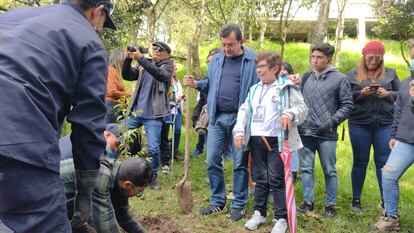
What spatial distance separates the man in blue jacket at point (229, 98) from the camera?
15.2ft

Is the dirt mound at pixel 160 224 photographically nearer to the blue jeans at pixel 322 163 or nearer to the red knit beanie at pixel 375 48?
the blue jeans at pixel 322 163

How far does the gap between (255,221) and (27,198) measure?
2.81m

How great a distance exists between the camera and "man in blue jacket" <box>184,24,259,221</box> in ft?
15.2

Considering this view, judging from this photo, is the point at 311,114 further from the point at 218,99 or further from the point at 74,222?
the point at 74,222

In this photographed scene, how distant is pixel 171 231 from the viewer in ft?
14.0

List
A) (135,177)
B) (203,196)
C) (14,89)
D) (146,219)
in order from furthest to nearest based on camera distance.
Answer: (203,196), (146,219), (135,177), (14,89)

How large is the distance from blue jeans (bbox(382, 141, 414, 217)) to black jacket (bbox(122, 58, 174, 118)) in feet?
9.00

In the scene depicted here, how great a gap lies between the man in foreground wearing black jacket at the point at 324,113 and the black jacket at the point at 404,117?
1.43 feet

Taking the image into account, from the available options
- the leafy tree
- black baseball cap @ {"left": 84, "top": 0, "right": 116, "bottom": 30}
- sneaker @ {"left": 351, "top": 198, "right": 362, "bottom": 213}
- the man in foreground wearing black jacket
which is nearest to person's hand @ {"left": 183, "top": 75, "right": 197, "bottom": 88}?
the man in foreground wearing black jacket

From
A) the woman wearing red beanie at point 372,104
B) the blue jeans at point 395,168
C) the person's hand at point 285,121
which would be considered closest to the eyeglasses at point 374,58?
the woman wearing red beanie at point 372,104

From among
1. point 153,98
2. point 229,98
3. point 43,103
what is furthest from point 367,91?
point 43,103

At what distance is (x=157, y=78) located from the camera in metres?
5.59

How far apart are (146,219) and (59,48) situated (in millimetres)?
2824

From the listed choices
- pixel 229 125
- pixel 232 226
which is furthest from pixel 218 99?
pixel 232 226
